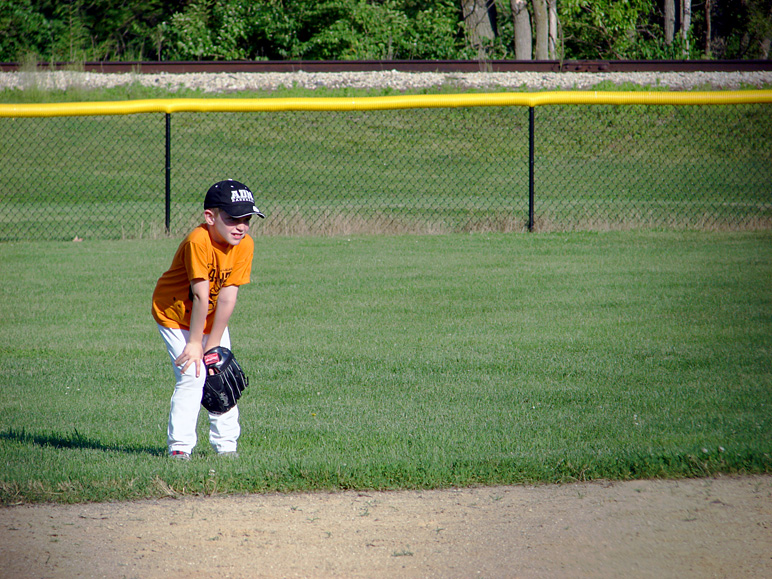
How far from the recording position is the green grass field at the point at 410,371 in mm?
4031

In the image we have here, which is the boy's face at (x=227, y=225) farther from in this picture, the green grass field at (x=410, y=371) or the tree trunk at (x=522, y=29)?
the tree trunk at (x=522, y=29)

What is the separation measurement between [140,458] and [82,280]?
511 centimetres

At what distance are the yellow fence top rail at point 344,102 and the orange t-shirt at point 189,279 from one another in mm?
7746

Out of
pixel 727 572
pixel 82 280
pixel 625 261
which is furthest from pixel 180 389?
pixel 625 261

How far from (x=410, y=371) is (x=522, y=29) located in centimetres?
2257

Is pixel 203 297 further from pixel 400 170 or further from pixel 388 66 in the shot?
pixel 388 66

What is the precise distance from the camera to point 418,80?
797 inches

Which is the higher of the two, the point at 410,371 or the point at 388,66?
the point at 388,66

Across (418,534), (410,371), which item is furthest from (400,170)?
(418,534)

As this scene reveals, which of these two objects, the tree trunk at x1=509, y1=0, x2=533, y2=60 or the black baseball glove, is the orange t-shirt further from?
the tree trunk at x1=509, y1=0, x2=533, y2=60

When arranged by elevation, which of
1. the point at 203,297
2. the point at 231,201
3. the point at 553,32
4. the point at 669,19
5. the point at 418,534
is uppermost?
the point at 669,19

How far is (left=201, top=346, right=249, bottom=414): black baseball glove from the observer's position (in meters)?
3.95

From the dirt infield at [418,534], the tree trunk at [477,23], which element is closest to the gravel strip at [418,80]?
the tree trunk at [477,23]

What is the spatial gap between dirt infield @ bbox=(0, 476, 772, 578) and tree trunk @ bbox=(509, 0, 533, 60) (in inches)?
942
